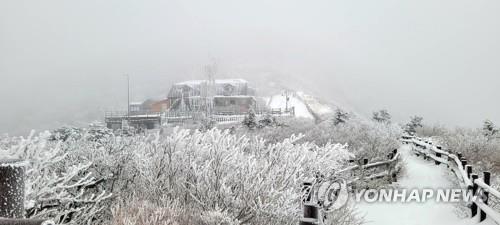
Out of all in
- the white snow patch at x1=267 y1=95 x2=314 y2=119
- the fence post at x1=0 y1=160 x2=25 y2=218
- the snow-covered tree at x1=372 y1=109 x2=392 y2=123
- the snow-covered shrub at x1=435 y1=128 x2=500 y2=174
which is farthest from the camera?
the white snow patch at x1=267 y1=95 x2=314 y2=119

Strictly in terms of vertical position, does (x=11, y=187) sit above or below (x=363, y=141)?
above

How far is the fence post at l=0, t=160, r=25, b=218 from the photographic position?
2.42 m

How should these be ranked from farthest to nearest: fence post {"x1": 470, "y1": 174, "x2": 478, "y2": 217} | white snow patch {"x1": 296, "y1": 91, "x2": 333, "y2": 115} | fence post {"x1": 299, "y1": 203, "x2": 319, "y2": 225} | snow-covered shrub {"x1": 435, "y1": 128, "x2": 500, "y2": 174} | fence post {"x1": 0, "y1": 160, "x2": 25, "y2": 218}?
white snow patch {"x1": 296, "y1": 91, "x2": 333, "y2": 115} < snow-covered shrub {"x1": 435, "y1": 128, "x2": 500, "y2": 174} < fence post {"x1": 470, "y1": 174, "x2": 478, "y2": 217} < fence post {"x1": 299, "y1": 203, "x2": 319, "y2": 225} < fence post {"x1": 0, "y1": 160, "x2": 25, "y2": 218}

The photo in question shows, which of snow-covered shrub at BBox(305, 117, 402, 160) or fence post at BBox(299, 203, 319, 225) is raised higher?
fence post at BBox(299, 203, 319, 225)

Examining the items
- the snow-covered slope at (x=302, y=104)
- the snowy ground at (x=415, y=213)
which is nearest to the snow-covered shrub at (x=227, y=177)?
the snowy ground at (x=415, y=213)

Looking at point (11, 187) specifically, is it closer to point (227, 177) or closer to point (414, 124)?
point (227, 177)

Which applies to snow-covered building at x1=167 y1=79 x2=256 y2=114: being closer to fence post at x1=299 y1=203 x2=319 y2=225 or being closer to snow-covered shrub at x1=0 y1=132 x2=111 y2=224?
snow-covered shrub at x1=0 y1=132 x2=111 y2=224

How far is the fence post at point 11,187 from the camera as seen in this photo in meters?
2.42

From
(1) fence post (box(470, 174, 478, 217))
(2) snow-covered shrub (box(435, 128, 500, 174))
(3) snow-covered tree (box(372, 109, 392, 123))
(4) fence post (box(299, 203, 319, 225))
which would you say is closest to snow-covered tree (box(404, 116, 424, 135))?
(3) snow-covered tree (box(372, 109, 392, 123))

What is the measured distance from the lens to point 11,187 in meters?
2.46

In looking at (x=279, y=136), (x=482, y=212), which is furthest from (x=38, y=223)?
(x=279, y=136)

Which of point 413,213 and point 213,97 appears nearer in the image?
point 413,213

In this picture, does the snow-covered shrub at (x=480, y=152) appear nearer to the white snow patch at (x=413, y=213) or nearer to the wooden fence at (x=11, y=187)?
the white snow patch at (x=413, y=213)

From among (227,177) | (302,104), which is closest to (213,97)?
(302,104)
